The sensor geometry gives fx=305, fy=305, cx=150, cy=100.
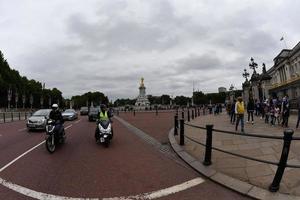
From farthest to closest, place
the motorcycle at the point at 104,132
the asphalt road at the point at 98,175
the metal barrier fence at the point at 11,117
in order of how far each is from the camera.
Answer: the metal barrier fence at the point at 11,117
the motorcycle at the point at 104,132
the asphalt road at the point at 98,175

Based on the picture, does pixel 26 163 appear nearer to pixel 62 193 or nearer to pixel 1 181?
pixel 1 181

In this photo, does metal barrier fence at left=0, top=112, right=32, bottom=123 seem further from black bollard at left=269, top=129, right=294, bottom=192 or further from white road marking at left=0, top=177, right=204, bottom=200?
black bollard at left=269, top=129, right=294, bottom=192

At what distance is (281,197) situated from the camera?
524cm

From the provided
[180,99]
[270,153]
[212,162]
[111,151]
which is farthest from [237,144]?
[180,99]

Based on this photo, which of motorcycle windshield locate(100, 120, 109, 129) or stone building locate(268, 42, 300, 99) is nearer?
motorcycle windshield locate(100, 120, 109, 129)

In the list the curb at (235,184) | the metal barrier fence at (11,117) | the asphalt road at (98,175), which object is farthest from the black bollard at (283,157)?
the metal barrier fence at (11,117)

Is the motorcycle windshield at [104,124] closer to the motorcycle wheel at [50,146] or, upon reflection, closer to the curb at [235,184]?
the motorcycle wheel at [50,146]

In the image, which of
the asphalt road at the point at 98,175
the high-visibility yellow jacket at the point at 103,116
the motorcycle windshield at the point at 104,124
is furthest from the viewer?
the high-visibility yellow jacket at the point at 103,116

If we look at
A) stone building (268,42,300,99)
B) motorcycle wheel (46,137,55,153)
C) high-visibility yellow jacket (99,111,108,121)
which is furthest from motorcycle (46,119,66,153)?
stone building (268,42,300,99)

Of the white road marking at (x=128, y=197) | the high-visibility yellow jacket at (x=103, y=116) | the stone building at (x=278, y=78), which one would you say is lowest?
the white road marking at (x=128, y=197)

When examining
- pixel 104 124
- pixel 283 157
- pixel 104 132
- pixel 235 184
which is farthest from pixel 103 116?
pixel 283 157

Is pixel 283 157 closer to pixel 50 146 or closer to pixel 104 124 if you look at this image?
pixel 50 146

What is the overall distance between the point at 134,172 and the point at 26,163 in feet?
10.8

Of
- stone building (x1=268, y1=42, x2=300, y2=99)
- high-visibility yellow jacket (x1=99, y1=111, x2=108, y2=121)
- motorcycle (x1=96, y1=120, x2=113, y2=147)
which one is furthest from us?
stone building (x1=268, y1=42, x2=300, y2=99)
